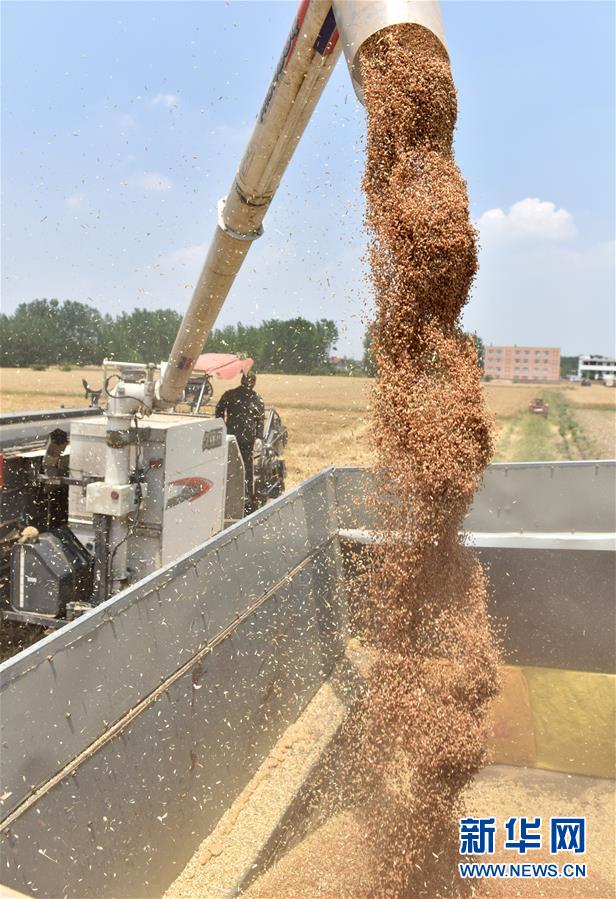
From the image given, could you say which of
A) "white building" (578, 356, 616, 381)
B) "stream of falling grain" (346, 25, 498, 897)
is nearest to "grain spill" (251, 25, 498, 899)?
"stream of falling grain" (346, 25, 498, 897)

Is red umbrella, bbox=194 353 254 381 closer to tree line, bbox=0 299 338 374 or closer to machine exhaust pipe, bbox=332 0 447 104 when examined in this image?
tree line, bbox=0 299 338 374

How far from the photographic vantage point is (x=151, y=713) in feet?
6.73

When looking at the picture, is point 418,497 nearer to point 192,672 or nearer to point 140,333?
point 192,672

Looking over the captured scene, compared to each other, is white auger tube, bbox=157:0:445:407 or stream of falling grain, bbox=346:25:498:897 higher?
white auger tube, bbox=157:0:445:407

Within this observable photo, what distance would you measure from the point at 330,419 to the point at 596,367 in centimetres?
6192

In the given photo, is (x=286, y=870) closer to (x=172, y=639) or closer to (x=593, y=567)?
(x=172, y=639)

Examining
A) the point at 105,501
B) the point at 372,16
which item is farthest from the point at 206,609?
the point at 372,16

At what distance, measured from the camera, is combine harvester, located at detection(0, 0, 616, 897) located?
1771 mm

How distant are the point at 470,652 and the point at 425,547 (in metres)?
0.40

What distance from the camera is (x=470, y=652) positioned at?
97.3 inches

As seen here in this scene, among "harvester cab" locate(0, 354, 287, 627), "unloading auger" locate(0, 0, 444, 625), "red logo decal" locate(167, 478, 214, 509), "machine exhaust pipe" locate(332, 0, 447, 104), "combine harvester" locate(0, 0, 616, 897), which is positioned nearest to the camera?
"combine harvester" locate(0, 0, 616, 897)

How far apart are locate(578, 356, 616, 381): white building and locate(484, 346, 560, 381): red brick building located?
12.3 m

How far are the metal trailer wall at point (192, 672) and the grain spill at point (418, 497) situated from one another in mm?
421

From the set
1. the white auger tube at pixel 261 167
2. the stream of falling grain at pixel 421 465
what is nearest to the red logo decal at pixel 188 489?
the white auger tube at pixel 261 167
